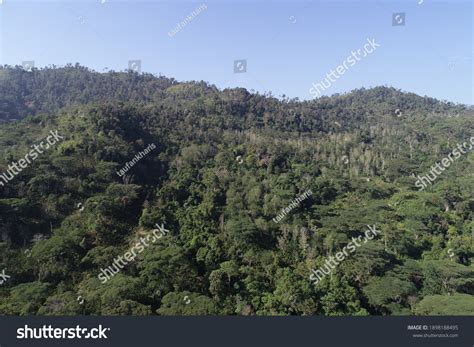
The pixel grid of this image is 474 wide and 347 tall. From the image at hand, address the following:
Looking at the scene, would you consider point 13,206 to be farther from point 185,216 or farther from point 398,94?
point 398,94

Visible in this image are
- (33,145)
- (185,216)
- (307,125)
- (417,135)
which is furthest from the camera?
(307,125)

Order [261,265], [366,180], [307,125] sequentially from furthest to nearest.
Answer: [307,125] → [366,180] → [261,265]

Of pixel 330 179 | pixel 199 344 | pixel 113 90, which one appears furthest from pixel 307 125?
pixel 199 344

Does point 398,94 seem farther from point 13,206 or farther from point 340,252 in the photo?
point 13,206

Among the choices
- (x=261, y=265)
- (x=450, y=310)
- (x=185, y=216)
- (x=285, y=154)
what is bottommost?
(x=450, y=310)

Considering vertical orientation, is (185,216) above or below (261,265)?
above

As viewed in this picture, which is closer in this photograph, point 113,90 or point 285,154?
point 285,154
